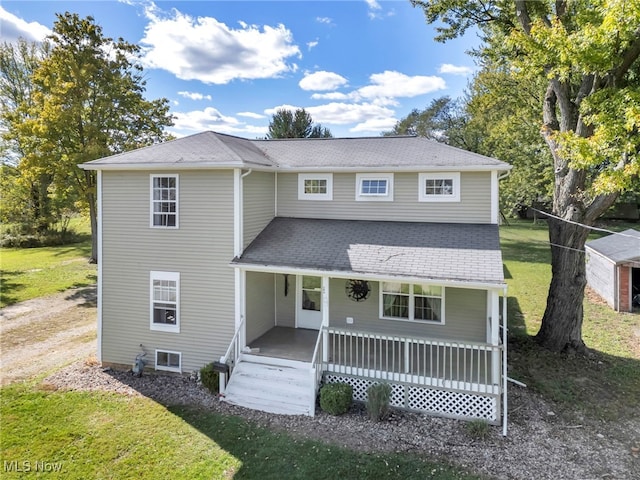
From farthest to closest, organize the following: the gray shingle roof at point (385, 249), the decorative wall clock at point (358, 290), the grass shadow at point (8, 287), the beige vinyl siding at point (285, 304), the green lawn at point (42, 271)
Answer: the green lawn at point (42, 271), the grass shadow at point (8, 287), the beige vinyl siding at point (285, 304), the decorative wall clock at point (358, 290), the gray shingle roof at point (385, 249)

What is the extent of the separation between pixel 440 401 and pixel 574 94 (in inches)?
454

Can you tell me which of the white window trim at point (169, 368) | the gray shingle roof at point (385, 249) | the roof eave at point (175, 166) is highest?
the roof eave at point (175, 166)

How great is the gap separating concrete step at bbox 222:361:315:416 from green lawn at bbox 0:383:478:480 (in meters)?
0.67

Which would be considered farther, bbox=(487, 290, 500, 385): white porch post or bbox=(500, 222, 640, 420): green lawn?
bbox=(500, 222, 640, 420): green lawn

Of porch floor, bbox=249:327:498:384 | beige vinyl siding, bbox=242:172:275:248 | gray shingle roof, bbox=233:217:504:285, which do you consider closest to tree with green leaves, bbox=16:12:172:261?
beige vinyl siding, bbox=242:172:275:248

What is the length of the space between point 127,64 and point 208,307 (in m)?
20.5

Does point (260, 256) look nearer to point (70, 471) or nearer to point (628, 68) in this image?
point (70, 471)

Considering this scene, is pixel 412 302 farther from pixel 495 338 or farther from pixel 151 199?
pixel 151 199

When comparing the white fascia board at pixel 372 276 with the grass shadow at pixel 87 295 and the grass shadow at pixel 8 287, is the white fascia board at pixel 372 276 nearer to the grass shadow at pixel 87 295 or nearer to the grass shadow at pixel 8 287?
the grass shadow at pixel 87 295

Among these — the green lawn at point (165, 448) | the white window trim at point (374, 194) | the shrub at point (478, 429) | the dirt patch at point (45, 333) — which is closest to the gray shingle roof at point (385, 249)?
the white window trim at point (374, 194)

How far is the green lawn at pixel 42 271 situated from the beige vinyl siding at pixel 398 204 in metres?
14.6

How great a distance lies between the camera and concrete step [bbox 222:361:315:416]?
28.5ft

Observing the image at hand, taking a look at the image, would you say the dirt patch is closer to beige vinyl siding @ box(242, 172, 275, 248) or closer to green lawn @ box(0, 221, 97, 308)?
green lawn @ box(0, 221, 97, 308)

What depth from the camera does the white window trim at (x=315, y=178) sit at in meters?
11.9
